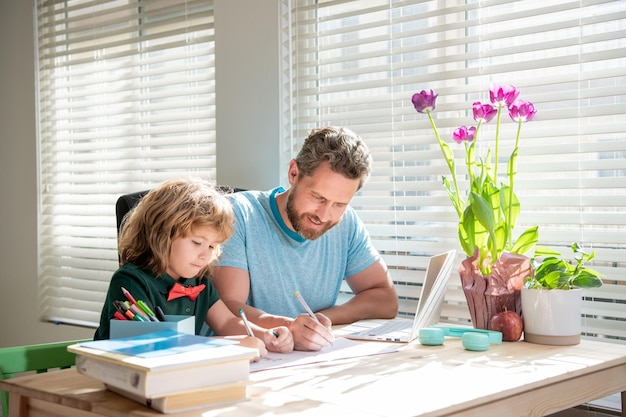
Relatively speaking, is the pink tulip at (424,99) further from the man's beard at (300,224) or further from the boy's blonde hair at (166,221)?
the boy's blonde hair at (166,221)

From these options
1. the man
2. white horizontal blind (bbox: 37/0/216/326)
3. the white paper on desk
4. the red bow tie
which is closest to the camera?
the white paper on desk

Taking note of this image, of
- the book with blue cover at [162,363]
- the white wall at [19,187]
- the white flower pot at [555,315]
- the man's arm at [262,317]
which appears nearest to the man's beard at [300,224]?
the man's arm at [262,317]

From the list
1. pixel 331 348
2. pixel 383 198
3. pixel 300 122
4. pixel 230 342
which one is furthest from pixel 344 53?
pixel 230 342

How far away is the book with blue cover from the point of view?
1.26 m

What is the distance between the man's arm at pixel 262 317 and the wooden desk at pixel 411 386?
13 centimetres

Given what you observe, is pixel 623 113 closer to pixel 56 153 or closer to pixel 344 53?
pixel 344 53

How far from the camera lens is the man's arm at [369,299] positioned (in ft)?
7.64

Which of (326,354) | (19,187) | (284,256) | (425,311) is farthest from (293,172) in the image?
(19,187)

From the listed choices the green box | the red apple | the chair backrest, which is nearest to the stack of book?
the green box

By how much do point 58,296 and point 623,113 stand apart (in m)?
2.84

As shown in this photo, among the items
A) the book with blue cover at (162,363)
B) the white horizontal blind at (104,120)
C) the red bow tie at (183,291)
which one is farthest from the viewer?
the white horizontal blind at (104,120)

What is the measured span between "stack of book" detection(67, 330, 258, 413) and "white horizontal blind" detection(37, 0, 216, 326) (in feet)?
6.46

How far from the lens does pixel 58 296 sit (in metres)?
3.98

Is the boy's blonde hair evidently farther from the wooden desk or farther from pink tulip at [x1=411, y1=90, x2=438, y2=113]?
pink tulip at [x1=411, y1=90, x2=438, y2=113]
